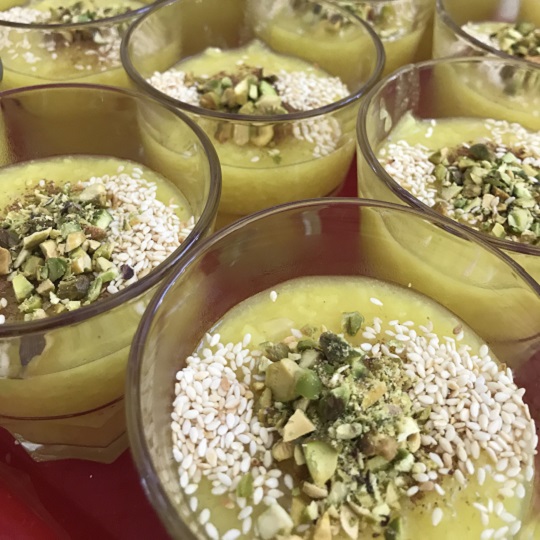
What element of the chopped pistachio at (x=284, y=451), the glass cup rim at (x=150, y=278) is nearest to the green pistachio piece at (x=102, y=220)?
the glass cup rim at (x=150, y=278)

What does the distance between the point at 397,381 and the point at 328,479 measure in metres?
0.19

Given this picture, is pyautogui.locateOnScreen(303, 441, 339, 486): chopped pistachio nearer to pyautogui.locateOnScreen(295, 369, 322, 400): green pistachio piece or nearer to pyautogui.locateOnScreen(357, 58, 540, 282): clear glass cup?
pyautogui.locateOnScreen(295, 369, 322, 400): green pistachio piece

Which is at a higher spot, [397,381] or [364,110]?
[364,110]

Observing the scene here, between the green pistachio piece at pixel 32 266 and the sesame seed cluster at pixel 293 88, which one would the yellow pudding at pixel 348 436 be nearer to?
the green pistachio piece at pixel 32 266

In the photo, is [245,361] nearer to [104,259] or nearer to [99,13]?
[104,259]

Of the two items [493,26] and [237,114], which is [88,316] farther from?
[493,26]

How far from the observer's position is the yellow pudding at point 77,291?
3.06ft

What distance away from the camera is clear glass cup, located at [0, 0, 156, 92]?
1586mm

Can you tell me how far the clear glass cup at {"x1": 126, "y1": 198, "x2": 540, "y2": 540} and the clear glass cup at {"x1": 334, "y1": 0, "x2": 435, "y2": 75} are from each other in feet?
2.95

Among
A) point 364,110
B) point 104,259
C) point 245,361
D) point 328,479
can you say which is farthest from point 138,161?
point 328,479

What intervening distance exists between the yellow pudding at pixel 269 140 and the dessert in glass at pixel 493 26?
310mm

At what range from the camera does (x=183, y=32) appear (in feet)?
5.70

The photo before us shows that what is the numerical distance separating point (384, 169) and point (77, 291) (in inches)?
23.8

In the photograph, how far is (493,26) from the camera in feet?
6.43
